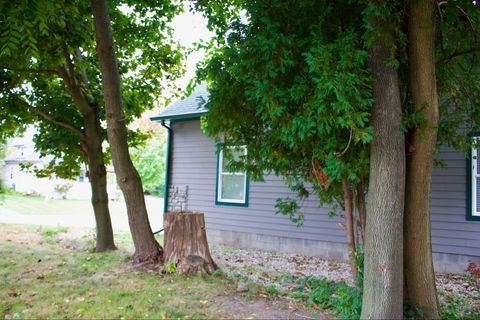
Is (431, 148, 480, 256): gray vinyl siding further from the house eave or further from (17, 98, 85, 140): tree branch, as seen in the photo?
(17, 98, 85, 140): tree branch

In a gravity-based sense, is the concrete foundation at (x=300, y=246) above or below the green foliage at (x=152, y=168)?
below

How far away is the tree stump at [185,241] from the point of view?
19.1ft

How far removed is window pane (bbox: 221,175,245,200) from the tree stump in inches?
191

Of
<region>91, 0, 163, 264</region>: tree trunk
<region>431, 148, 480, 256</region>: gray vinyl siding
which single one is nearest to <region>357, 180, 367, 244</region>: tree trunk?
<region>91, 0, 163, 264</region>: tree trunk

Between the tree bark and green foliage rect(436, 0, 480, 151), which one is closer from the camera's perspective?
green foliage rect(436, 0, 480, 151)

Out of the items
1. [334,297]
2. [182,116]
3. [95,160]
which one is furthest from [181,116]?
[334,297]

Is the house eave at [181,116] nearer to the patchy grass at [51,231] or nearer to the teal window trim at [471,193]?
the patchy grass at [51,231]

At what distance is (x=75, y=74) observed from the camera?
326 inches

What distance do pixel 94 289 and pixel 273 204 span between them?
580 cm

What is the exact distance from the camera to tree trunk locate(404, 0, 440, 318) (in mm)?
4305

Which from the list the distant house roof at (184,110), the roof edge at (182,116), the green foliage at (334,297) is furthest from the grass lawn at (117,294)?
the distant house roof at (184,110)

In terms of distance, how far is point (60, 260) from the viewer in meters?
6.78

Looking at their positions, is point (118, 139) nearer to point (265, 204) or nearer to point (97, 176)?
point (97, 176)

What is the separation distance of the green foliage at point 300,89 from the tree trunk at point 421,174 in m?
0.59
